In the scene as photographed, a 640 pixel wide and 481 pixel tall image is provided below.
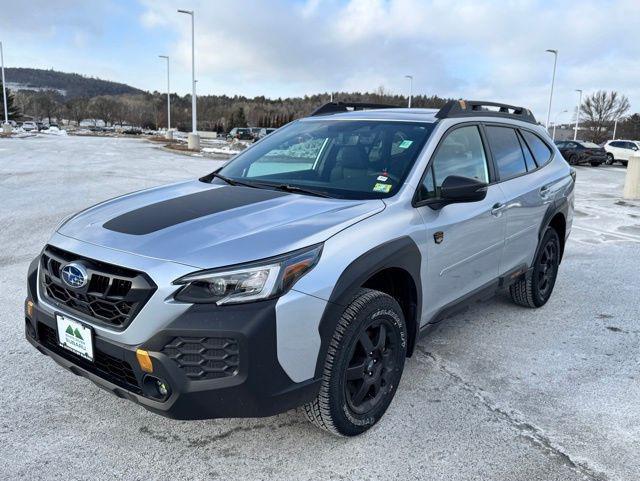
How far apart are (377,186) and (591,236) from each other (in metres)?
6.76

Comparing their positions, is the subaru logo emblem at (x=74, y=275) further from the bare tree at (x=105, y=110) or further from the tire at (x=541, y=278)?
the bare tree at (x=105, y=110)

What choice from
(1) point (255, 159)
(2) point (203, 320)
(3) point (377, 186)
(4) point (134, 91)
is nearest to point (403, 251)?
(3) point (377, 186)

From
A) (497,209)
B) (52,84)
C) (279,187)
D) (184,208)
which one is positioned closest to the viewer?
(184,208)

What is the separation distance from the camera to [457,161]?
368 centimetres

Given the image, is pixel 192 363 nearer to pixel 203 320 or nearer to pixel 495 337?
pixel 203 320

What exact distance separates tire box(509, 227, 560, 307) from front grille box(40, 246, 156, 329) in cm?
346

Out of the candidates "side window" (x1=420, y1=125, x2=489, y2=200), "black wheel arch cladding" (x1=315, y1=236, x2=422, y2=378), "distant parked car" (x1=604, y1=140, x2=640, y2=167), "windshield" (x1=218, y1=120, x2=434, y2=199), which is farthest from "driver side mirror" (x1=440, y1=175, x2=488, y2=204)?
"distant parked car" (x1=604, y1=140, x2=640, y2=167)

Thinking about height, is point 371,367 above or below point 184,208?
below

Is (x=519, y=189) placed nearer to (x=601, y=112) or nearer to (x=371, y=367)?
(x=371, y=367)

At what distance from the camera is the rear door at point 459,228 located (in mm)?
3250

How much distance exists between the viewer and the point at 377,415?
117 inches

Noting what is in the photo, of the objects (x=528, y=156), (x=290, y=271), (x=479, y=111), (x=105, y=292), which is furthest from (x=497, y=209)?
(x=105, y=292)

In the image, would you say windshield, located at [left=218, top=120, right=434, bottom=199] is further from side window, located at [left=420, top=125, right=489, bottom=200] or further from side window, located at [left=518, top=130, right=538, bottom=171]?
side window, located at [left=518, top=130, right=538, bottom=171]

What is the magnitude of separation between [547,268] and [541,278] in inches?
5.6
